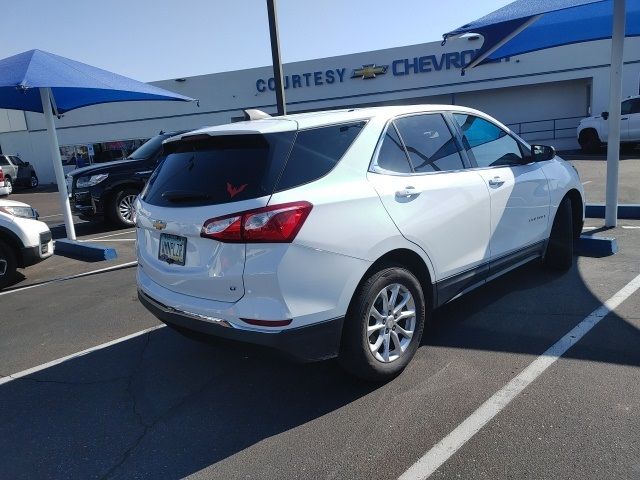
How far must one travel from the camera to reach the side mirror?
497 centimetres

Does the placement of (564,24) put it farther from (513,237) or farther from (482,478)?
(482,478)

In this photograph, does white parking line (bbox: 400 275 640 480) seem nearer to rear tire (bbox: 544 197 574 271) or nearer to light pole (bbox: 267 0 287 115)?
rear tire (bbox: 544 197 574 271)

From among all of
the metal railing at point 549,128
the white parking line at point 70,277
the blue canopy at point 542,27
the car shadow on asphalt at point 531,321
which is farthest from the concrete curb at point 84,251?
the metal railing at point 549,128

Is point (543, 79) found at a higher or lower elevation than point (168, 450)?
higher

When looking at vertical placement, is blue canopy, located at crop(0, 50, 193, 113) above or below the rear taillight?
above

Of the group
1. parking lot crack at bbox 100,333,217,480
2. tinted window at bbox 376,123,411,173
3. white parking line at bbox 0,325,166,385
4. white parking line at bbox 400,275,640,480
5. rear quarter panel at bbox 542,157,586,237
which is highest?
tinted window at bbox 376,123,411,173

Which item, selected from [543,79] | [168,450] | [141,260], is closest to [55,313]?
[141,260]

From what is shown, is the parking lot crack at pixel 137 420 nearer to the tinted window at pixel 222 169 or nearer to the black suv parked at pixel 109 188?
the tinted window at pixel 222 169

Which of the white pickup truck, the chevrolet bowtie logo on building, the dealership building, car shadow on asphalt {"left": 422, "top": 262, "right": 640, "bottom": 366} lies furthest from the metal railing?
car shadow on asphalt {"left": 422, "top": 262, "right": 640, "bottom": 366}

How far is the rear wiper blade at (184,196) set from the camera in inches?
125

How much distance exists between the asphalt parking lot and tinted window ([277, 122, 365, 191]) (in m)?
1.05

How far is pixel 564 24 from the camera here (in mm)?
8703

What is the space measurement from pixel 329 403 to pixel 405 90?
24006 mm

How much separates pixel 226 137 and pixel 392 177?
1.12 m
